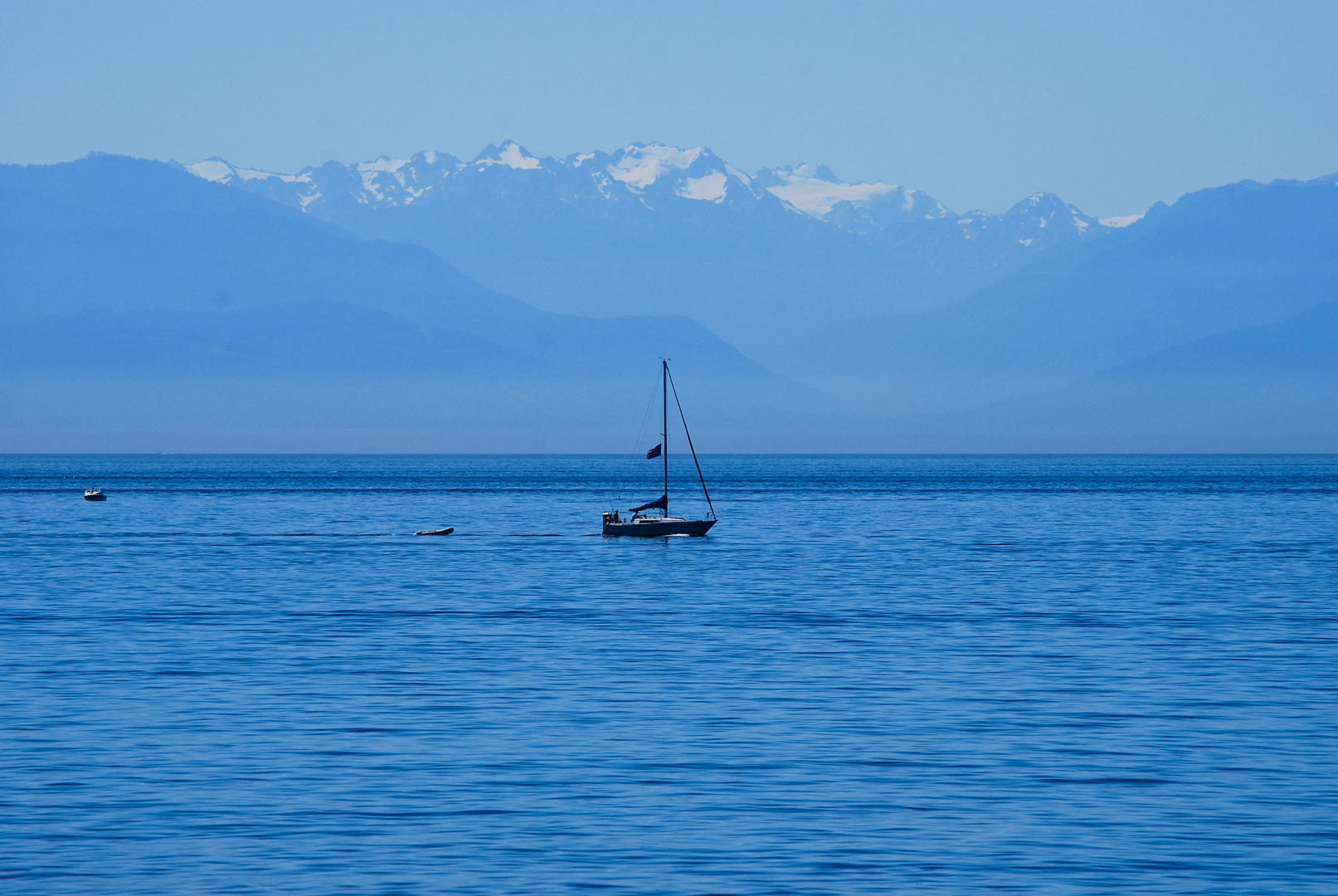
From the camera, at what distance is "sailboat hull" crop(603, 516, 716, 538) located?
311 feet

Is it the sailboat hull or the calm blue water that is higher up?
the sailboat hull

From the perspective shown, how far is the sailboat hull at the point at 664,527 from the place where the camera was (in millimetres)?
94812

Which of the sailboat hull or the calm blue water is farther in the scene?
the sailboat hull

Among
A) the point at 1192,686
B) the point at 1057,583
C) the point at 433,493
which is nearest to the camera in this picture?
the point at 1192,686

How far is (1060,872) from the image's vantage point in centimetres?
1989

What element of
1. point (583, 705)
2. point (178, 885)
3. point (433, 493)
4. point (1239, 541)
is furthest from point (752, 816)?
point (433, 493)

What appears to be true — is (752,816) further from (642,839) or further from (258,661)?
(258,661)

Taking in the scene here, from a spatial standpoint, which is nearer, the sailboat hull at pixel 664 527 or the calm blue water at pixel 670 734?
the calm blue water at pixel 670 734

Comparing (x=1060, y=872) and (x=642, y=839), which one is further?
(x=642, y=839)

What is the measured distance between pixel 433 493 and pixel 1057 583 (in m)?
140

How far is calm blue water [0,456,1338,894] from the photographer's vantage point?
20.5 m

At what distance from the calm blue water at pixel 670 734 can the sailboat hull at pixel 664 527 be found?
27753 mm

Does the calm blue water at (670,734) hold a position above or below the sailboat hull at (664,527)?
below

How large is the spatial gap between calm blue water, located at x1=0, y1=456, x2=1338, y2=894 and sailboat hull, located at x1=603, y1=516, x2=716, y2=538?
27.8m
